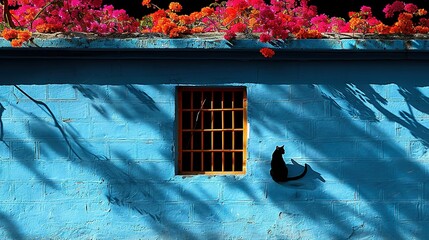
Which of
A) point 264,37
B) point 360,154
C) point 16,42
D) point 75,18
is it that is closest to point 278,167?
point 360,154

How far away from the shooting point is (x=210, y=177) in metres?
5.78

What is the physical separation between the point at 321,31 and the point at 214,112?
1174 millimetres

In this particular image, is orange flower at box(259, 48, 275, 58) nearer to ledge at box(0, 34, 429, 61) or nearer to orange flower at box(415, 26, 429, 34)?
ledge at box(0, 34, 429, 61)

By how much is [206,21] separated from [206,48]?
63cm

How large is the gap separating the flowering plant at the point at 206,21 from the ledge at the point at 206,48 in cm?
9

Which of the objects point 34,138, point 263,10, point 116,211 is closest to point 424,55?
point 263,10

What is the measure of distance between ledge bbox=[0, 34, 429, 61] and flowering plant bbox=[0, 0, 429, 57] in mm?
91

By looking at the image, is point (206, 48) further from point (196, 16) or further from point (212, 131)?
point (212, 131)

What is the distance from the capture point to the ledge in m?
5.62

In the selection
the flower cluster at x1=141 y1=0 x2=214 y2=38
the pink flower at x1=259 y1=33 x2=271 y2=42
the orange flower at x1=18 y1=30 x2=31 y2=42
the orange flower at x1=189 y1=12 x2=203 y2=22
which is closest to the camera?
the orange flower at x1=18 y1=30 x2=31 y2=42

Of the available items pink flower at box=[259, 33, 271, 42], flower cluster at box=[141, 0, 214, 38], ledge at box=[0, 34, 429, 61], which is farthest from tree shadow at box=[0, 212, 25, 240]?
pink flower at box=[259, 33, 271, 42]

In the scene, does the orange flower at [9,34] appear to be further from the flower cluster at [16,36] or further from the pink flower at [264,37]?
the pink flower at [264,37]

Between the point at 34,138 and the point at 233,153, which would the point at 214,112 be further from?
the point at 34,138

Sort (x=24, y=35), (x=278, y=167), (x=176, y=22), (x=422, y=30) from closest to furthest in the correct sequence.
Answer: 1. (x=24, y=35)
2. (x=278, y=167)
3. (x=176, y=22)
4. (x=422, y=30)
